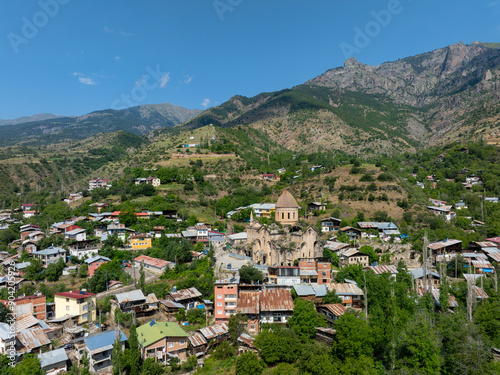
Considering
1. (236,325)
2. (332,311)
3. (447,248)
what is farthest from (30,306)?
(447,248)

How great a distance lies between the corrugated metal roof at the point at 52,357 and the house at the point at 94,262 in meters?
18.6

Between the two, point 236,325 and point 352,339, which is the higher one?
point 352,339

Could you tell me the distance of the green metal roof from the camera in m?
26.9

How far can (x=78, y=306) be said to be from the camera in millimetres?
32906

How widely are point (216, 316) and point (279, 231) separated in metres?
15.0

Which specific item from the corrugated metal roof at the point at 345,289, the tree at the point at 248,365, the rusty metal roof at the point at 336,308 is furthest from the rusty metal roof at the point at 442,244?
the tree at the point at 248,365

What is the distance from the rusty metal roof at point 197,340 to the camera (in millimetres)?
27664

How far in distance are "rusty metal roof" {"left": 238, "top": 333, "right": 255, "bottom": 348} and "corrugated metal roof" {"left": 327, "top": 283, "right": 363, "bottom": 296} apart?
34.0 feet

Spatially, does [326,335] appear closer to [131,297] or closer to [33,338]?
[131,297]

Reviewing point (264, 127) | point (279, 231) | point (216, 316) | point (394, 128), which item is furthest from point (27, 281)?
point (394, 128)

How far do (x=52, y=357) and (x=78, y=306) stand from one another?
292 inches

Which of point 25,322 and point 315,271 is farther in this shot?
point 315,271

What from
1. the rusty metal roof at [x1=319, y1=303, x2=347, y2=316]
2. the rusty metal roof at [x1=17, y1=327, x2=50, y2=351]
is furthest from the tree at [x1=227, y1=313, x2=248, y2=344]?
the rusty metal roof at [x1=17, y1=327, x2=50, y2=351]

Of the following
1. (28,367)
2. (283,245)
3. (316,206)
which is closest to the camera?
(28,367)
